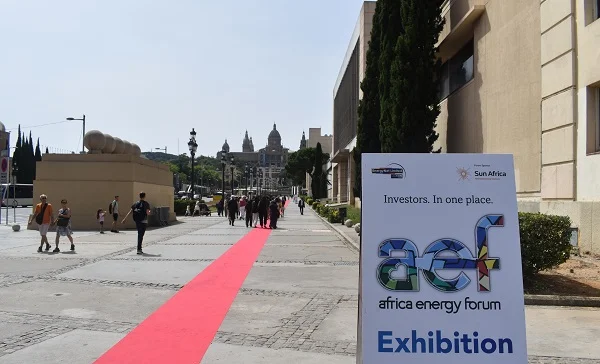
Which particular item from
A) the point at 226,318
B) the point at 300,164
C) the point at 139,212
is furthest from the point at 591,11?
the point at 300,164

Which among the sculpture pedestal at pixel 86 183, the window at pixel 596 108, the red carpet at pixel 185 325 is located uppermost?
the window at pixel 596 108

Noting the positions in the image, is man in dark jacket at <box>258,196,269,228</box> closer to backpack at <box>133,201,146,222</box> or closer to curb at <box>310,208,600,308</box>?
backpack at <box>133,201,146,222</box>

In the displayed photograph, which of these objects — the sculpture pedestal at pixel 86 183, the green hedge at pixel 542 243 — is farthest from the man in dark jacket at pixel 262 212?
the green hedge at pixel 542 243

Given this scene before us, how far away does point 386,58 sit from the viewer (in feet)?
68.9

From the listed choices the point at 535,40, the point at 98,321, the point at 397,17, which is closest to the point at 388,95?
the point at 397,17

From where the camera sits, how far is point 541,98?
13.2 meters

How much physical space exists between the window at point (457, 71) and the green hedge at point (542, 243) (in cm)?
1010

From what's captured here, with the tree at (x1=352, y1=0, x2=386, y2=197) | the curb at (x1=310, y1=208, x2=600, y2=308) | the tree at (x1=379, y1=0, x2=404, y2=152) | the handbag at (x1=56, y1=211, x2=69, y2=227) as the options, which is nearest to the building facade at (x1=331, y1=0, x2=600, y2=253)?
the tree at (x1=379, y1=0, x2=404, y2=152)

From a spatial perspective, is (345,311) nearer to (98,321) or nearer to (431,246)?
(98,321)

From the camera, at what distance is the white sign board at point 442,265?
3.56m

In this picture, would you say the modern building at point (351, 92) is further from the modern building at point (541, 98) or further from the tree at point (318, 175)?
the modern building at point (541, 98)

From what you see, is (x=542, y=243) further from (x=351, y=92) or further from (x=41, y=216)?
(x=351, y=92)

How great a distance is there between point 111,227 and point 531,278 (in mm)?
18967

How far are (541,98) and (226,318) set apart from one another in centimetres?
973
